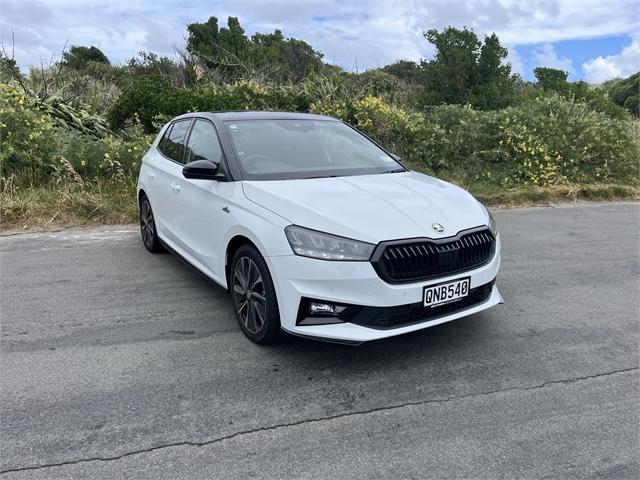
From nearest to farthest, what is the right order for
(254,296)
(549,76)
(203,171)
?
1. (254,296)
2. (203,171)
3. (549,76)

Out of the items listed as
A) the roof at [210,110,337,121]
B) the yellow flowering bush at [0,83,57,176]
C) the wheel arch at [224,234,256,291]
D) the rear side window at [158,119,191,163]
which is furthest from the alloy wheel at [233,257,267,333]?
the yellow flowering bush at [0,83,57,176]

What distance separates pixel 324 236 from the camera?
319 centimetres

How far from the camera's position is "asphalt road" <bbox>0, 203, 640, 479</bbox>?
8.40ft

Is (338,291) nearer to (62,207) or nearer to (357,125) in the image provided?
(62,207)

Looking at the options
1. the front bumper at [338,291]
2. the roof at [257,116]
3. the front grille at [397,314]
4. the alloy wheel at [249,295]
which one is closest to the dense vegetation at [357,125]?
the roof at [257,116]

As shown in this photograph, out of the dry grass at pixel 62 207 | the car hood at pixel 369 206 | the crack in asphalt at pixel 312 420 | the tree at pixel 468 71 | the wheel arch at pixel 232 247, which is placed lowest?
the crack in asphalt at pixel 312 420

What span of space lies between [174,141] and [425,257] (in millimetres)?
3227

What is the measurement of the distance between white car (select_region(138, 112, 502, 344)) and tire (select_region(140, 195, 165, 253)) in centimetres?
121

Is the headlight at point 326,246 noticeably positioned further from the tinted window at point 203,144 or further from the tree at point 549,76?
the tree at point 549,76

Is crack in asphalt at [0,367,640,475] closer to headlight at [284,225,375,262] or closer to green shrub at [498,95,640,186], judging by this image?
headlight at [284,225,375,262]

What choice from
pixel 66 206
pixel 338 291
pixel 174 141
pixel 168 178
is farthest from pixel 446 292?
pixel 66 206

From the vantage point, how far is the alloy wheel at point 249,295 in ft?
11.6

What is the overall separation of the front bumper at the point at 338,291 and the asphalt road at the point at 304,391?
324 mm

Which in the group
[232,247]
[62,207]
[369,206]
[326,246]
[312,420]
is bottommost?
[312,420]
